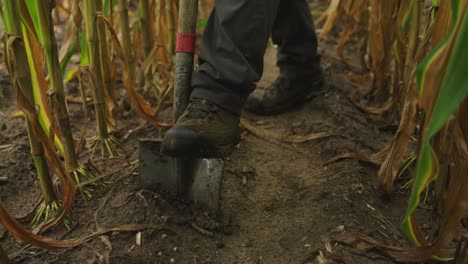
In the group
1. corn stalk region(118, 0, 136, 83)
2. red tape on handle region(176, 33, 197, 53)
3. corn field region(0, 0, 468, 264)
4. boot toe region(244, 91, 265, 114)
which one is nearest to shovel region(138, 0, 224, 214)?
red tape on handle region(176, 33, 197, 53)

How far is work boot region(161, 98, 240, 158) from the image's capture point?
1.03m

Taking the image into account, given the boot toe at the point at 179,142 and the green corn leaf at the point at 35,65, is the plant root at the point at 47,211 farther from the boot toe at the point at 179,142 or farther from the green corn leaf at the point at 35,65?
the boot toe at the point at 179,142

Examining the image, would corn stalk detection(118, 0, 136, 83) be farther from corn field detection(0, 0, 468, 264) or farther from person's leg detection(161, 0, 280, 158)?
person's leg detection(161, 0, 280, 158)

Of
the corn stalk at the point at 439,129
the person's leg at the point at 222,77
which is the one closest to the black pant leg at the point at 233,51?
the person's leg at the point at 222,77

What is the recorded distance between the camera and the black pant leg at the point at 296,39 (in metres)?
1.49

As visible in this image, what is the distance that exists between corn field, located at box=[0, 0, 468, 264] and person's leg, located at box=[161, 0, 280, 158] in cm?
24

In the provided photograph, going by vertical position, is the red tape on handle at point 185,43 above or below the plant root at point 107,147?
Result: above

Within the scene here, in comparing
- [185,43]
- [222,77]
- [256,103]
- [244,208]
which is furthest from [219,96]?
[256,103]

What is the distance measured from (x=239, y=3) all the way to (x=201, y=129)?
0.30 m

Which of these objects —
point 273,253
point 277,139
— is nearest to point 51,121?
point 273,253

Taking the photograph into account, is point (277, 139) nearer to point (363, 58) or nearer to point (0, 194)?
point (363, 58)

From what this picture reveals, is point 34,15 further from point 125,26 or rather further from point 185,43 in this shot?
point 125,26

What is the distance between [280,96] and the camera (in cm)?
A: 161

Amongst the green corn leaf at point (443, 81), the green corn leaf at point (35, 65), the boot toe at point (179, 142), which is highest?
the green corn leaf at point (443, 81)
